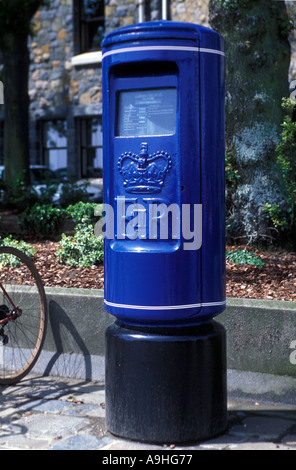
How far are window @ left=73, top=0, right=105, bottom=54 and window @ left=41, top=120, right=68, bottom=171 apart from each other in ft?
8.10

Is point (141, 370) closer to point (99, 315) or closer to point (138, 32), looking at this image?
point (99, 315)

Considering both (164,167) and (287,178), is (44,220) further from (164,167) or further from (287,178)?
(164,167)

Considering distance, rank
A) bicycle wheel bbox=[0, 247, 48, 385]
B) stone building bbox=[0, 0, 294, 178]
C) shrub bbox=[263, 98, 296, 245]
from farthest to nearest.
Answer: stone building bbox=[0, 0, 294, 178] → shrub bbox=[263, 98, 296, 245] → bicycle wheel bbox=[0, 247, 48, 385]

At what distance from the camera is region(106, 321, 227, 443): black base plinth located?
3.80 m

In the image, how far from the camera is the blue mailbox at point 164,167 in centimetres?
371

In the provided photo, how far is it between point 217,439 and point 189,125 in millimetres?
1753

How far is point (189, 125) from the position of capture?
3.73 metres

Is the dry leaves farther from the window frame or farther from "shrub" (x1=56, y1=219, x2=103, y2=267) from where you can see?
the window frame

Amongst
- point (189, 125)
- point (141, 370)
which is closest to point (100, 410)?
point (141, 370)

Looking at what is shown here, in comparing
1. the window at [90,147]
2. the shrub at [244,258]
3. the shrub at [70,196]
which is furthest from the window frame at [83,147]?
the shrub at [244,258]

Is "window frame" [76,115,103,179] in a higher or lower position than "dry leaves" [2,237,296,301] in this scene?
higher

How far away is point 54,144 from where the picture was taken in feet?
71.3

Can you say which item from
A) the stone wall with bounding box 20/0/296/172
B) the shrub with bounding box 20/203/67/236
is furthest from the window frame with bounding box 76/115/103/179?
the shrub with bounding box 20/203/67/236

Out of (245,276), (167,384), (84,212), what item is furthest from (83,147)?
(167,384)
